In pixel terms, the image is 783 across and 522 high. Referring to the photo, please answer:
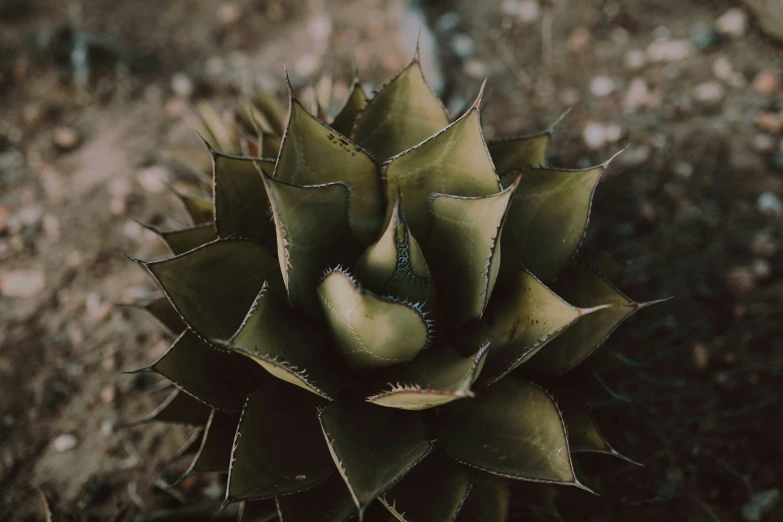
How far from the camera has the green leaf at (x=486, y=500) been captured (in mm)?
1096

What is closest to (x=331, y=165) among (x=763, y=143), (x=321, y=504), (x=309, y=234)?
(x=309, y=234)

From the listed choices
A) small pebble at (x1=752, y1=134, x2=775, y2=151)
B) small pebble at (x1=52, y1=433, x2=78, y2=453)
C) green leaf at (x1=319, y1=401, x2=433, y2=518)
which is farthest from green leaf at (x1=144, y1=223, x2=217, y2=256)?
small pebble at (x1=752, y1=134, x2=775, y2=151)

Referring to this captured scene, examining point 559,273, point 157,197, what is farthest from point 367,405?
point 157,197

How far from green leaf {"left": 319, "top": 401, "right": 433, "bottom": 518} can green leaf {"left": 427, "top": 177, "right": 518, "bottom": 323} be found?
0.23 metres

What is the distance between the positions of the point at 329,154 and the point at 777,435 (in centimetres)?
138

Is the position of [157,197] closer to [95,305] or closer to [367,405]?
[95,305]

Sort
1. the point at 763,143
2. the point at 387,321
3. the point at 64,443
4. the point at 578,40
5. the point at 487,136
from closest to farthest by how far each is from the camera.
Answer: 1. the point at 387,321
2. the point at 64,443
3. the point at 763,143
4. the point at 487,136
5. the point at 578,40

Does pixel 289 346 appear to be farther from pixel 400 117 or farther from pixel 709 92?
pixel 709 92

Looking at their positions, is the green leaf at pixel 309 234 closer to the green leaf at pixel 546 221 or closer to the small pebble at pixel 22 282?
the green leaf at pixel 546 221

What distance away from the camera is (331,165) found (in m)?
1.11

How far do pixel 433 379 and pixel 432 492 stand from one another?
21 centimetres

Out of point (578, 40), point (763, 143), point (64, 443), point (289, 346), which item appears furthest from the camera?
point (578, 40)

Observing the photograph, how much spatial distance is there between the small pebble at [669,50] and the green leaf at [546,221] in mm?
1535

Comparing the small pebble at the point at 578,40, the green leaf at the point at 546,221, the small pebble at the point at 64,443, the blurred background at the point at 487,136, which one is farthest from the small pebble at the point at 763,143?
the small pebble at the point at 64,443
